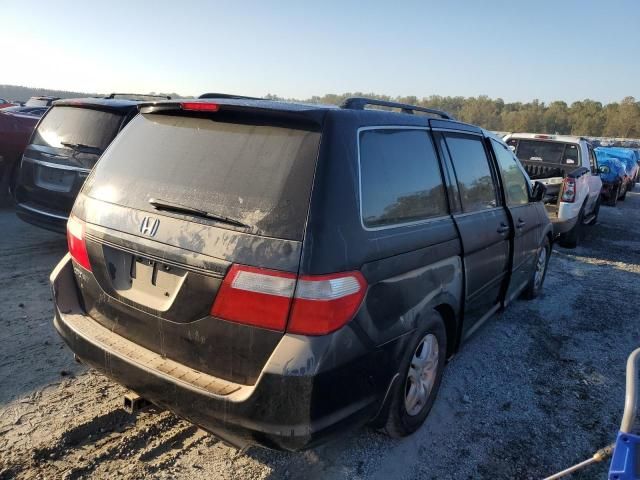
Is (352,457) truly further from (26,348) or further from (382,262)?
(26,348)

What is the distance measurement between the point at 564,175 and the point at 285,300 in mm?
8054

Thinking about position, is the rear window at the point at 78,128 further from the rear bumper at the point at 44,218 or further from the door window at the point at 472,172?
→ the door window at the point at 472,172

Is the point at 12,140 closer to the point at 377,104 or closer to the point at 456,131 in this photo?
the point at 377,104

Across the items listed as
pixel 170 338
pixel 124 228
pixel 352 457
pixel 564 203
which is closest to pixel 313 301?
pixel 170 338

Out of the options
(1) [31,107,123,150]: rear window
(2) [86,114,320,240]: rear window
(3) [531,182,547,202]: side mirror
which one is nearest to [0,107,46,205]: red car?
(1) [31,107,123,150]: rear window

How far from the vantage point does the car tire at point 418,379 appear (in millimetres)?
2590

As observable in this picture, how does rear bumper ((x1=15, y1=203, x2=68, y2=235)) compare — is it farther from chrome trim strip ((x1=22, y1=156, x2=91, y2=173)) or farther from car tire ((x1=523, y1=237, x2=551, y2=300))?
car tire ((x1=523, y1=237, x2=551, y2=300))

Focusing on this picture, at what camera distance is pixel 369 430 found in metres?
3.02

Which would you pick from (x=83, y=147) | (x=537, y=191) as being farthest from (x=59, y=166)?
(x=537, y=191)

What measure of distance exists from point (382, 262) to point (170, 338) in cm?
106

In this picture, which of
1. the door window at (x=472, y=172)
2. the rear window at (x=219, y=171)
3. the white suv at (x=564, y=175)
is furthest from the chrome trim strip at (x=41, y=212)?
the white suv at (x=564, y=175)

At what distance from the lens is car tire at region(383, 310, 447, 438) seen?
259 cm

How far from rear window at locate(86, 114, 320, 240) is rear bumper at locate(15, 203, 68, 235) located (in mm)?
3087

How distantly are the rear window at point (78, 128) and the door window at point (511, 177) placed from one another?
411cm
